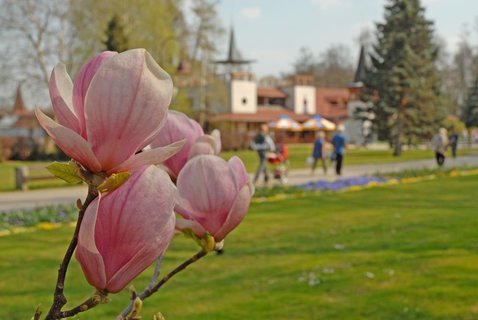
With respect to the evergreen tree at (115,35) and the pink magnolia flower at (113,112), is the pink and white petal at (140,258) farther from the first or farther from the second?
the evergreen tree at (115,35)

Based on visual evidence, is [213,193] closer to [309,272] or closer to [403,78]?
[309,272]

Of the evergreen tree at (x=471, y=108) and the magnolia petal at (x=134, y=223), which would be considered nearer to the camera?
the magnolia petal at (x=134, y=223)

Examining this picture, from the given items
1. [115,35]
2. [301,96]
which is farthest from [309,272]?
[301,96]

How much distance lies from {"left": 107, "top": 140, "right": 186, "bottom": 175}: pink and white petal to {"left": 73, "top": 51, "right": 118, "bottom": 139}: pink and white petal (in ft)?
0.15

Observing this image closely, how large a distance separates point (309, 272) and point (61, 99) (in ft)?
20.4

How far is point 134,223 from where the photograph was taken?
0.54 metres

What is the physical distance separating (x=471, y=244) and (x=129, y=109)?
782 cm

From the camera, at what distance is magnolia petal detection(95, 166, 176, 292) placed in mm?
539

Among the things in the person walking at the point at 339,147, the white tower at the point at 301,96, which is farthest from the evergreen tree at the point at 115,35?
the white tower at the point at 301,96

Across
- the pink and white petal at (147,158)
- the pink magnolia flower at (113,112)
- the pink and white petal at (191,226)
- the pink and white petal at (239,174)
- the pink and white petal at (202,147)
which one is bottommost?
the pink and white petal at (191,226)

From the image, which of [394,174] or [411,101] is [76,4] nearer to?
[411,101]

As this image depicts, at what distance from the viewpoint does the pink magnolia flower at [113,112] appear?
52 centimetres

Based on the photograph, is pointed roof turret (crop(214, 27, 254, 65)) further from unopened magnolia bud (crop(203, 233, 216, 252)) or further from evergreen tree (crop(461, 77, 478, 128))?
unopened magnolia bud (crop(203, 233, 216, 252))

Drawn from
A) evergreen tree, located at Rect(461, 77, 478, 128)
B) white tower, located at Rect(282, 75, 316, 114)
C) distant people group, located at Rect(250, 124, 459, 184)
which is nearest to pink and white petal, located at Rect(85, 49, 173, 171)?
distant people group, located at Rect(250, 124, 459, 184)
